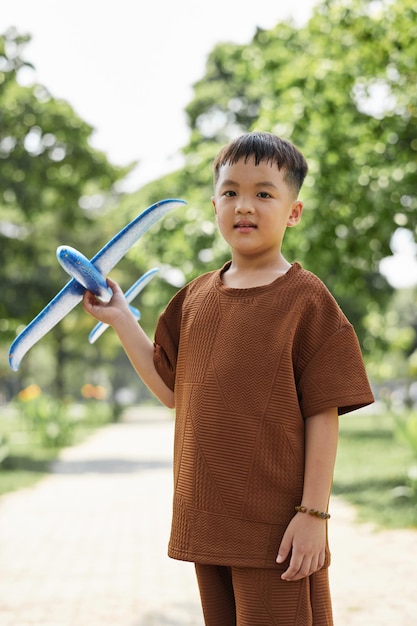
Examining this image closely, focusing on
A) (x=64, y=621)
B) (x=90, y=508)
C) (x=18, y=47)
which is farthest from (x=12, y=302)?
(x=64, y=621)

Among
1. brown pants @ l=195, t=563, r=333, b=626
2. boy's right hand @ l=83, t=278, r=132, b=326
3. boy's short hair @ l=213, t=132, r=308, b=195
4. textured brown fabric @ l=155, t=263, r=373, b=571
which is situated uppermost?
boy's short hair @ l=213, t=132, r=308, b=195

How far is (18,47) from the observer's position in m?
14.8

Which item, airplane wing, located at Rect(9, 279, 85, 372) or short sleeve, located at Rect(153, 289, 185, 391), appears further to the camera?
short sleeve, located at Rect(153, 289, 185, 391)

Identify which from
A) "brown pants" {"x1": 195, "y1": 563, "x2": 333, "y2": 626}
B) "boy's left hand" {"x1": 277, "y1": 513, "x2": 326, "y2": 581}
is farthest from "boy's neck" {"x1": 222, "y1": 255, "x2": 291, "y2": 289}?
"brown pants" {"x1": 195, "y1": 563, "x2": 333, "y2": 626}

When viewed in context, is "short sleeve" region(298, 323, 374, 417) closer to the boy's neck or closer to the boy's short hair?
the boy's neck

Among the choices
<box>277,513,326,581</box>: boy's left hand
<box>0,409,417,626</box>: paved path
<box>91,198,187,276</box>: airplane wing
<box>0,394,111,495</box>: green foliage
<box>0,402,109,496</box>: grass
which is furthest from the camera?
<box>0,394,111,495</box>: green foliage

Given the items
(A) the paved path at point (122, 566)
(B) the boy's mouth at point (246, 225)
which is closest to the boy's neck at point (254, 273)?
(B) the boy's mouth at point (246, 225)

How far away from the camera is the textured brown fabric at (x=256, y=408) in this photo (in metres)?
2.08

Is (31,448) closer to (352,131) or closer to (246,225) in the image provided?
(352,131)

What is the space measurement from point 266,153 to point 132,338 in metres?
0.58

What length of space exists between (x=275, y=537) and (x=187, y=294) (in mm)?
669

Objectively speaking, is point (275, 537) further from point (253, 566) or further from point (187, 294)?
point (187, 294)

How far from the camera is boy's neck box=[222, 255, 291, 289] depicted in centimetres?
224

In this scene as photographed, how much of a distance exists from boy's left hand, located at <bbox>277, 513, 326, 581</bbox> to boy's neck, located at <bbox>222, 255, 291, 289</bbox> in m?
0.53
